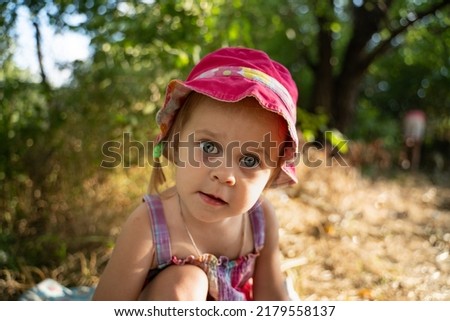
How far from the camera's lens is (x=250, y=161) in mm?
1432

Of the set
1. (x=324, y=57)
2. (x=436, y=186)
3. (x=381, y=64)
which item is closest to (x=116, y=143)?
(x=436, y=186)

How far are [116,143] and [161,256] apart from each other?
1.28m

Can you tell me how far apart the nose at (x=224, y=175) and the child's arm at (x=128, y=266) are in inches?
11.3

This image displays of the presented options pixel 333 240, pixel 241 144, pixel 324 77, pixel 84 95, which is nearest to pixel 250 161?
pixel 241 144

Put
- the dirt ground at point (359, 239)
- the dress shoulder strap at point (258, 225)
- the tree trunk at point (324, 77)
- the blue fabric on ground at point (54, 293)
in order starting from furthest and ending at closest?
1. the tree trunk at point (324, 77)
2. the dirt ground at point (359, 239)
3. the blue fabric on ground at point (54, 293)
4. the dress shoulder strap at point (258, 225)

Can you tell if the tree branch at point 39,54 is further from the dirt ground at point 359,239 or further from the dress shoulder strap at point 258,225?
the dirt ground at point 359,239

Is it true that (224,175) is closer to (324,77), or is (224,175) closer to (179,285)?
(179,285)

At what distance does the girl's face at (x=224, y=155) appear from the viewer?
1.39 meters

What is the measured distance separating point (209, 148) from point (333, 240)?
1822mm

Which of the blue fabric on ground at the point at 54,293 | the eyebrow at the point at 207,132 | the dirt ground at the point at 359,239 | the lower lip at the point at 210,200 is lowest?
the dirt ground at the point at 359,239

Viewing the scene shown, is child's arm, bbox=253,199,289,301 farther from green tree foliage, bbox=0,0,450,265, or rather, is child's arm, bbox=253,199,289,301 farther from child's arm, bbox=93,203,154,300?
green tree foliage, bbox=0,0,450,265

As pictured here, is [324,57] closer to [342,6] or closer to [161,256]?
[342,6]

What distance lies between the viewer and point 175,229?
1.56 meters

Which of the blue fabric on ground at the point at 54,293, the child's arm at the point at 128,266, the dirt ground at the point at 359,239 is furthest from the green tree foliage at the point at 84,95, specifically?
the child's arm at the point at 128,266
